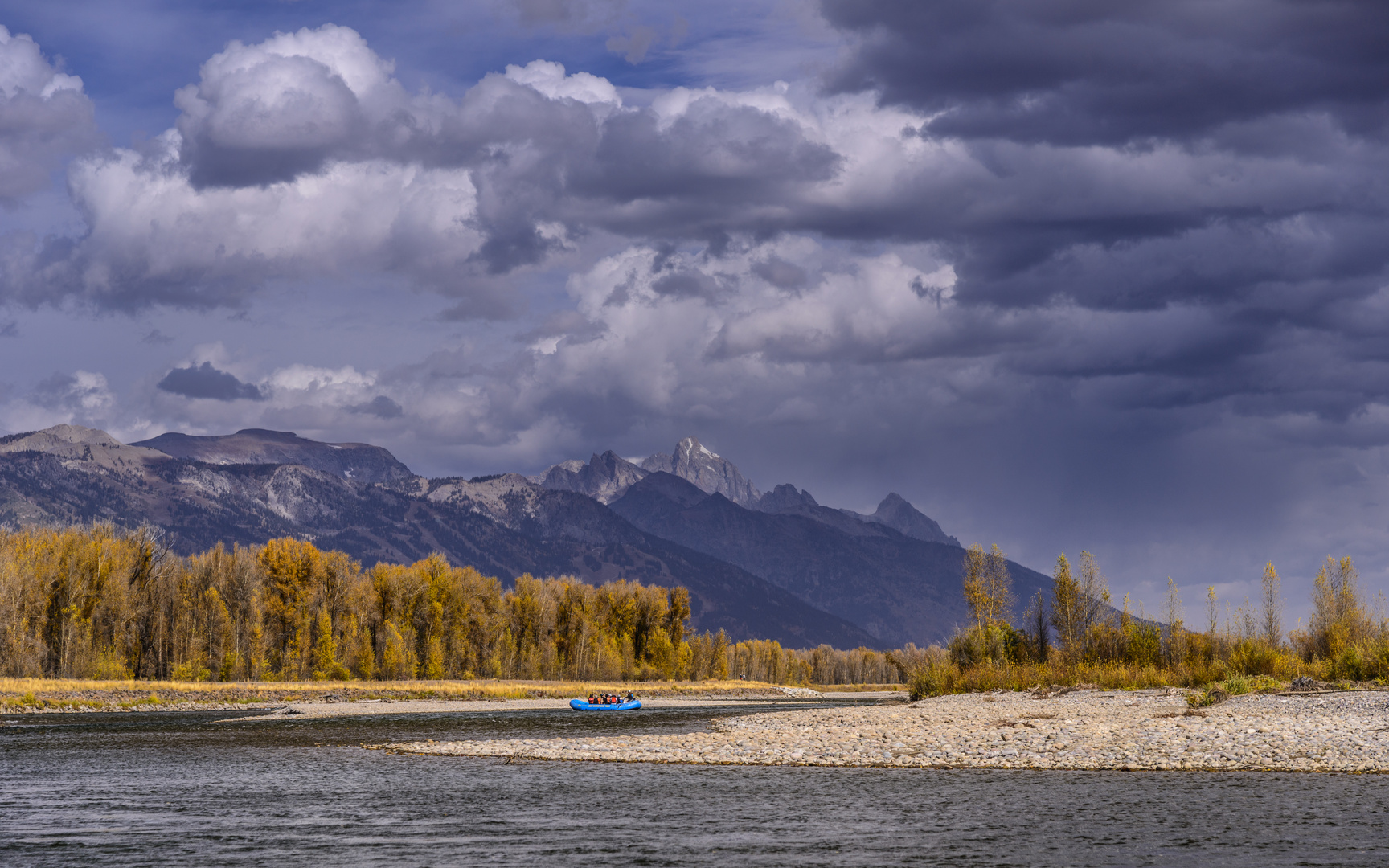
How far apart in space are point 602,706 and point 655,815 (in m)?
70.6

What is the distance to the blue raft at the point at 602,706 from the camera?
316 feet

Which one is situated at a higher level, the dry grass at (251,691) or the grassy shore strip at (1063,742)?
the grassy shore strip at (1063,742)

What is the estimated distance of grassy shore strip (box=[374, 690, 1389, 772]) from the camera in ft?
126

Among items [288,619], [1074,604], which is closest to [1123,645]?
[1074,604]

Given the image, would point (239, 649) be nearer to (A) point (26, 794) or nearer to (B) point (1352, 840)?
(A) point (26, 794)

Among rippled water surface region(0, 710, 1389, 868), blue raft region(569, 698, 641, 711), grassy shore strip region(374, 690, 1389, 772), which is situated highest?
rippled water surface region(0, 710, 1389, 868)

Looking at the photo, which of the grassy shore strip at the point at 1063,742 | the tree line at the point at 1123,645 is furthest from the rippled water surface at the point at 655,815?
the tree line at the point at 1123,645

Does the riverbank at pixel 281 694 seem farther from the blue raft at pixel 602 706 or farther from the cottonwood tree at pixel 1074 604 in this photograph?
the cottonwood tree at pixel 1074 604

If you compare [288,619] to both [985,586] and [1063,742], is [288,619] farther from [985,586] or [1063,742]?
[1063,742]

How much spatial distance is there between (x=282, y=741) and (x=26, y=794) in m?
21.5

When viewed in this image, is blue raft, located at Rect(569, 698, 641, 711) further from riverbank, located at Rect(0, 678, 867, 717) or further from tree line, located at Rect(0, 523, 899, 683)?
tree line, located at Rect(0, 523, 899, 683)

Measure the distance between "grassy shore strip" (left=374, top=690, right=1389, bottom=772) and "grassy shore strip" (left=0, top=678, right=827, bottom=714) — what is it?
50.7 meters

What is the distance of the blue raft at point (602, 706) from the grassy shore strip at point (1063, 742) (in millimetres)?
38342

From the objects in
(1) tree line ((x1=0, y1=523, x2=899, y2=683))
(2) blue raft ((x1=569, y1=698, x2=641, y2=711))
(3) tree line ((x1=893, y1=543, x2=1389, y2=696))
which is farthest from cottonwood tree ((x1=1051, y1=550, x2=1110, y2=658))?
(1) tree line ((x1=0, y1=523, x2=899, y2=683))
